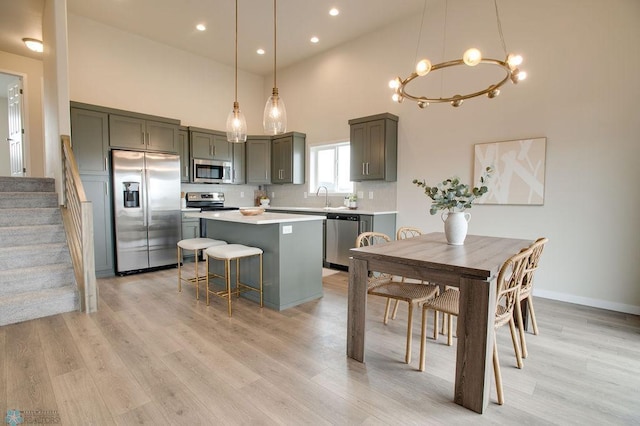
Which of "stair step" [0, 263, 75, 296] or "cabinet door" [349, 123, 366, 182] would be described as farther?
"cabinet door" [349, 123, 366, 182]

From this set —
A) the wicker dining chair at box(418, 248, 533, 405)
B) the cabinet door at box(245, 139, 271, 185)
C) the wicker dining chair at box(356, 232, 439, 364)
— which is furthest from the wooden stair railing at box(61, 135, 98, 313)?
the cabinet door at box(245, 139, 271, 185)

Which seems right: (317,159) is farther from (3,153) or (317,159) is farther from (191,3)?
(3,153)

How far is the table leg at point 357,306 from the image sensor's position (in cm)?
222

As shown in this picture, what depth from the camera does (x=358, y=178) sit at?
509cm

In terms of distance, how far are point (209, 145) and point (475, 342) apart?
212 inches

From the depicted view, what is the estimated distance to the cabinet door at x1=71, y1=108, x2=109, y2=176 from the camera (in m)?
4.23

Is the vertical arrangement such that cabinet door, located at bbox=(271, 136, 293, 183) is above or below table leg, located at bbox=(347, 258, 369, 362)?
above

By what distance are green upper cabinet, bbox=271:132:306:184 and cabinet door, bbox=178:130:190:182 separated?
5.47 feet

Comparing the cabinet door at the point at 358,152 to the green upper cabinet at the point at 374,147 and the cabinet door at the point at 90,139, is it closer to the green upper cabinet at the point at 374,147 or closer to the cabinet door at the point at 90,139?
the green upper cabinet at the point at 374,147

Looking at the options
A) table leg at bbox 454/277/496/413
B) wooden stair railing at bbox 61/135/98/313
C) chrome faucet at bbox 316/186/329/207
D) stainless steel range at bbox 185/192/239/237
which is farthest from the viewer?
chrome faucet at bbox 316/186/329/207

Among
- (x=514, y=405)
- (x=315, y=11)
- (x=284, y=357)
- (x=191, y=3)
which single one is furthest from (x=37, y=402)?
(x=315, y=11)

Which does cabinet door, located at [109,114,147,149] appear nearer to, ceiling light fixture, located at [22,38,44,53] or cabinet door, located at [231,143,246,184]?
cabinet door, located at [231,143,246,184]

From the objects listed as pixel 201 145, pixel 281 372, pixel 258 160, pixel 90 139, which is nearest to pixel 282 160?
pixel 258 160

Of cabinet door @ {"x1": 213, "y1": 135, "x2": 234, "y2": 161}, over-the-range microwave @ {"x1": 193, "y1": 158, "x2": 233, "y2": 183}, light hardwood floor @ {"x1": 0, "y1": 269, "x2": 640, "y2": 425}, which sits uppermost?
cabinet door @ {"x1": 213, "y1": 135, "x2": 234, "y2": 161}
